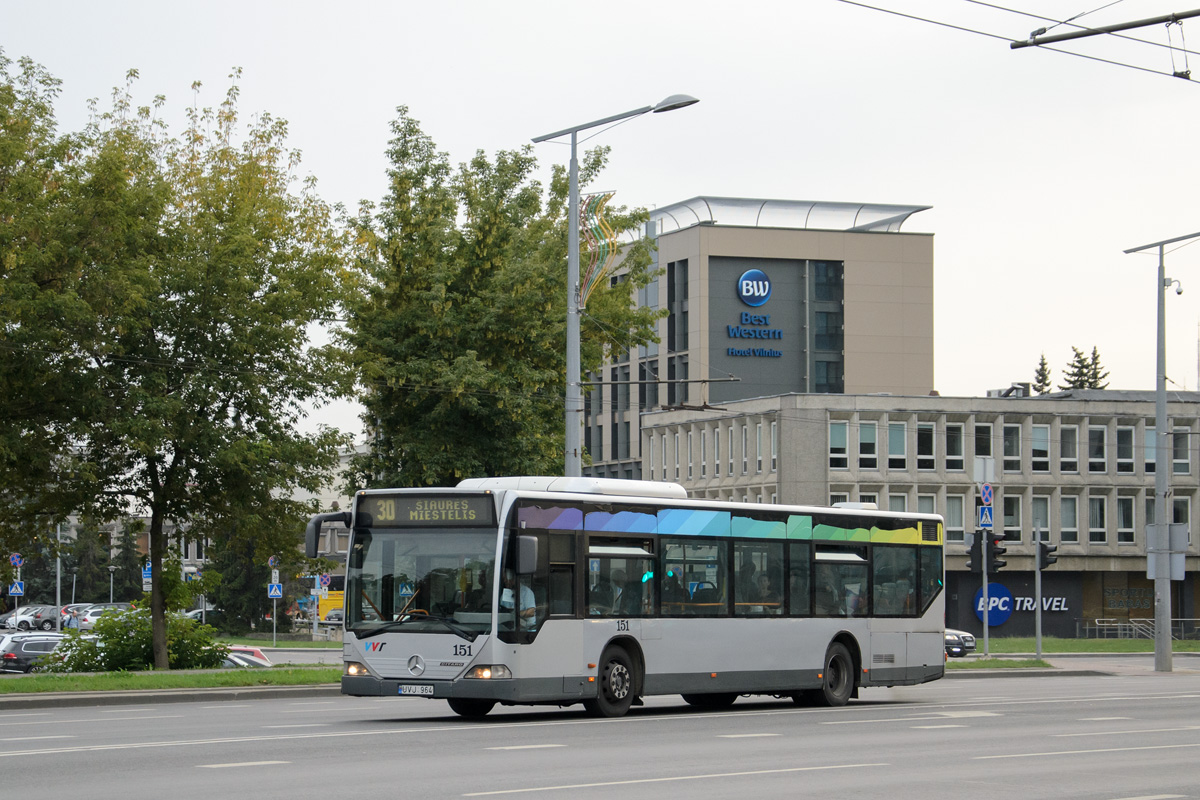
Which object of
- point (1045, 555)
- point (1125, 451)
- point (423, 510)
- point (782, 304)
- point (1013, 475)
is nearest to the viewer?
point (423, 510)

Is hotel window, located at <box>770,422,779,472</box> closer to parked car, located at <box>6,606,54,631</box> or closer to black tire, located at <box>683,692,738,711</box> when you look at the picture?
parked car, located at <box>6,606,54,631</box>

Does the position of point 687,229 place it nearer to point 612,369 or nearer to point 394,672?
point 612,369

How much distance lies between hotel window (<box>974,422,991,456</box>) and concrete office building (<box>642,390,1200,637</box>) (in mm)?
45

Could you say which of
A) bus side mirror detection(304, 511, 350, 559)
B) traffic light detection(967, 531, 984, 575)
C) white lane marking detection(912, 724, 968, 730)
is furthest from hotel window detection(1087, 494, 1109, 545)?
bus side mirror detection(304, 511, 350, 559)

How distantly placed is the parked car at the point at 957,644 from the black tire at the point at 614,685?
2925cm

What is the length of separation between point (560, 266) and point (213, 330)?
26.7ft

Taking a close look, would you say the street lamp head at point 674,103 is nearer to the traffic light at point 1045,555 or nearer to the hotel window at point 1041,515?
the traffic light at point 1045,555

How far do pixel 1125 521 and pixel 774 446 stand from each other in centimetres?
1703

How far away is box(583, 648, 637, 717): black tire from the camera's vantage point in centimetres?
1895

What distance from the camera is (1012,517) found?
72312 mm

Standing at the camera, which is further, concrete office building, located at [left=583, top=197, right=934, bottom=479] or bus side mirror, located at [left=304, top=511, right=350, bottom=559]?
concrete office building, located at [left=583, top=197, right=934, bottom=479]

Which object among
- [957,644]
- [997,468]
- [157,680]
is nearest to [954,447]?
[997,468]

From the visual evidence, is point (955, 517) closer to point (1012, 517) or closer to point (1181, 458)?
point (1012, 517)

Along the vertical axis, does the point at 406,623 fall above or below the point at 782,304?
below
